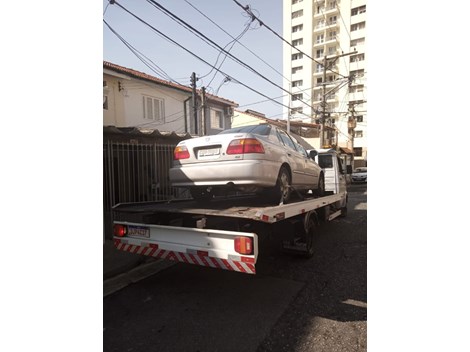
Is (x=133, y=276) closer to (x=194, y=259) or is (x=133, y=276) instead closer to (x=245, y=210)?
(x=194, y=259)

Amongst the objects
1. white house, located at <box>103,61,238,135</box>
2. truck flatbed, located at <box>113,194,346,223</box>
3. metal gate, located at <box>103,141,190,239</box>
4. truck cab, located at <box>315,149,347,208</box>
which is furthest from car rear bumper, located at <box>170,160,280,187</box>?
white house, located at <box>103,61,238,135</box>

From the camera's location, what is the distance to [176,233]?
353cm

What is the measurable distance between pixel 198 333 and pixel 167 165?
21.8 feet

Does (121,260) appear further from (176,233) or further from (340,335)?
(340,335)

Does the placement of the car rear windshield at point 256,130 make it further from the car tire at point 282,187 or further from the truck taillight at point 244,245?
the truck taillight at point 244,245

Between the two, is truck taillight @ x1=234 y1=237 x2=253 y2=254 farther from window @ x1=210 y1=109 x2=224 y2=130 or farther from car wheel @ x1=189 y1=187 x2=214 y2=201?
window @ x1=210 y1=109 x2=224 y2=130

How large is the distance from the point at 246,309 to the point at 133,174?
5620mm

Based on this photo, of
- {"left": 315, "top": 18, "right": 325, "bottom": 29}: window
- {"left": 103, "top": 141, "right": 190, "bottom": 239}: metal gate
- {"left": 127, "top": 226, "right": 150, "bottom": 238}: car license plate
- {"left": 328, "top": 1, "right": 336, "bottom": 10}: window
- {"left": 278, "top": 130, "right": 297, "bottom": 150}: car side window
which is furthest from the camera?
{"left": 315, "top": 18, "right": 325, "bottom": 29}: window

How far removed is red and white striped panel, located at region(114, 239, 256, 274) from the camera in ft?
9.88

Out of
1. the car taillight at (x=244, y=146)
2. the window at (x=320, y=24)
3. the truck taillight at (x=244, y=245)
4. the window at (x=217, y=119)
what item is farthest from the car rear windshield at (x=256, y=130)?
the window at (x=320, y=24)

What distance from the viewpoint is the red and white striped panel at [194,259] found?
9.88 feet

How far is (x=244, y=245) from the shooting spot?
2951 millimetres

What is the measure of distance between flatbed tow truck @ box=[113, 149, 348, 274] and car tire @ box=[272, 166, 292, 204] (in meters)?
0.33

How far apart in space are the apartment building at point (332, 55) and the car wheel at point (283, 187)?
36300 millimetres
